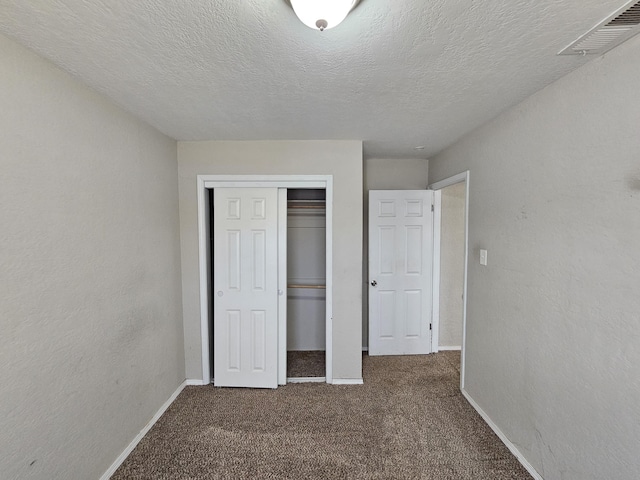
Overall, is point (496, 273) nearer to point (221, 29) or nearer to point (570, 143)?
point (570, 143)

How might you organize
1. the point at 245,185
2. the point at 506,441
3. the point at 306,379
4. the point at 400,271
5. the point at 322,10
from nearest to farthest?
1. the point at 322,10
2. the point at 506,441
3. the point at 245,185
4. the point at 306,379
5. the point at 400,271

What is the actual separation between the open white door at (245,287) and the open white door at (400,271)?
4.09 ft

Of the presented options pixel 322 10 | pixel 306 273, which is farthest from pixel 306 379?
pixel 322 10

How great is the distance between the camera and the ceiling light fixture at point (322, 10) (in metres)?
0.90

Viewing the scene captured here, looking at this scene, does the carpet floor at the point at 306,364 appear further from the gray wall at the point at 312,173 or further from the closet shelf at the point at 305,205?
the closet shelf at the point at 305,205

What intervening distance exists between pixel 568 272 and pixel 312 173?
1.93 m

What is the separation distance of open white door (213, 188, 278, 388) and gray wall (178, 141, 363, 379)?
20cm

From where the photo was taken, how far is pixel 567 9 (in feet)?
3.24

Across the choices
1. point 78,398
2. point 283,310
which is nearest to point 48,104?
point 78,398

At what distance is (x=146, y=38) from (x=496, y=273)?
8.06ft

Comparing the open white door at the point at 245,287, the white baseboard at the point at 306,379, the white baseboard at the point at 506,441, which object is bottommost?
the white baseboard at the point at 306,379

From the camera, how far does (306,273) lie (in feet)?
11.2

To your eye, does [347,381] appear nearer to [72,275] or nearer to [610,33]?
[72,275]

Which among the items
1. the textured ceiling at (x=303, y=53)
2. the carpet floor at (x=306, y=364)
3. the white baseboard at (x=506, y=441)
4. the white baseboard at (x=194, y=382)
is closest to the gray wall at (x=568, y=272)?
the white baseboard at (x=506, y=441)
